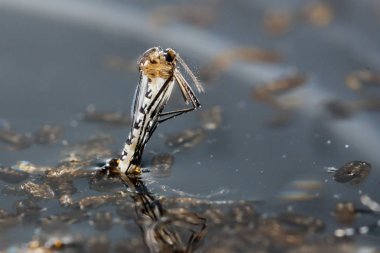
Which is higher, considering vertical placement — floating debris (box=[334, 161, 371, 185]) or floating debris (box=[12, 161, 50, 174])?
floating debris (box=[12, 161, 50, 174])

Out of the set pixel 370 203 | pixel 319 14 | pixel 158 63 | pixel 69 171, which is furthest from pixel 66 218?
pixel 319 14

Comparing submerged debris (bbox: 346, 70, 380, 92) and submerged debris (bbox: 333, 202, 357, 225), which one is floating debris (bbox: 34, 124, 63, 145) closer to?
submerged debris (bbox: 333, 202, 357, 225)

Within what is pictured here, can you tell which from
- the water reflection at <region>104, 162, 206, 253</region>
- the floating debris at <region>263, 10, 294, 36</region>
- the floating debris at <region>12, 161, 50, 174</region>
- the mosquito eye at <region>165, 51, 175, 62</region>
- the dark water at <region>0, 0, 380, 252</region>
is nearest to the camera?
the water reflection at <region>104, 162, 206, 253</region>

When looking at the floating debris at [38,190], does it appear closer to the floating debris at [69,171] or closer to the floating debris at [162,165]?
the floating debris at [69,171]

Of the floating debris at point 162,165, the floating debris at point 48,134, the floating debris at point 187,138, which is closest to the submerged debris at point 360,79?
the floating debris at point 187,138

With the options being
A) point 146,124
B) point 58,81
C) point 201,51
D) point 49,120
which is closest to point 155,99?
point 146,124

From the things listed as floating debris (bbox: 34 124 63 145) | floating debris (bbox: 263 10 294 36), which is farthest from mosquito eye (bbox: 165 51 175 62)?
floating debris (bbox: 263 10 294 36)

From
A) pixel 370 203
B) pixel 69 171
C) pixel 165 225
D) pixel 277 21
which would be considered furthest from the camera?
pixel 277 21

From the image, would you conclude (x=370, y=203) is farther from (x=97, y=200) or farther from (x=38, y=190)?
(x=38, y=190)
